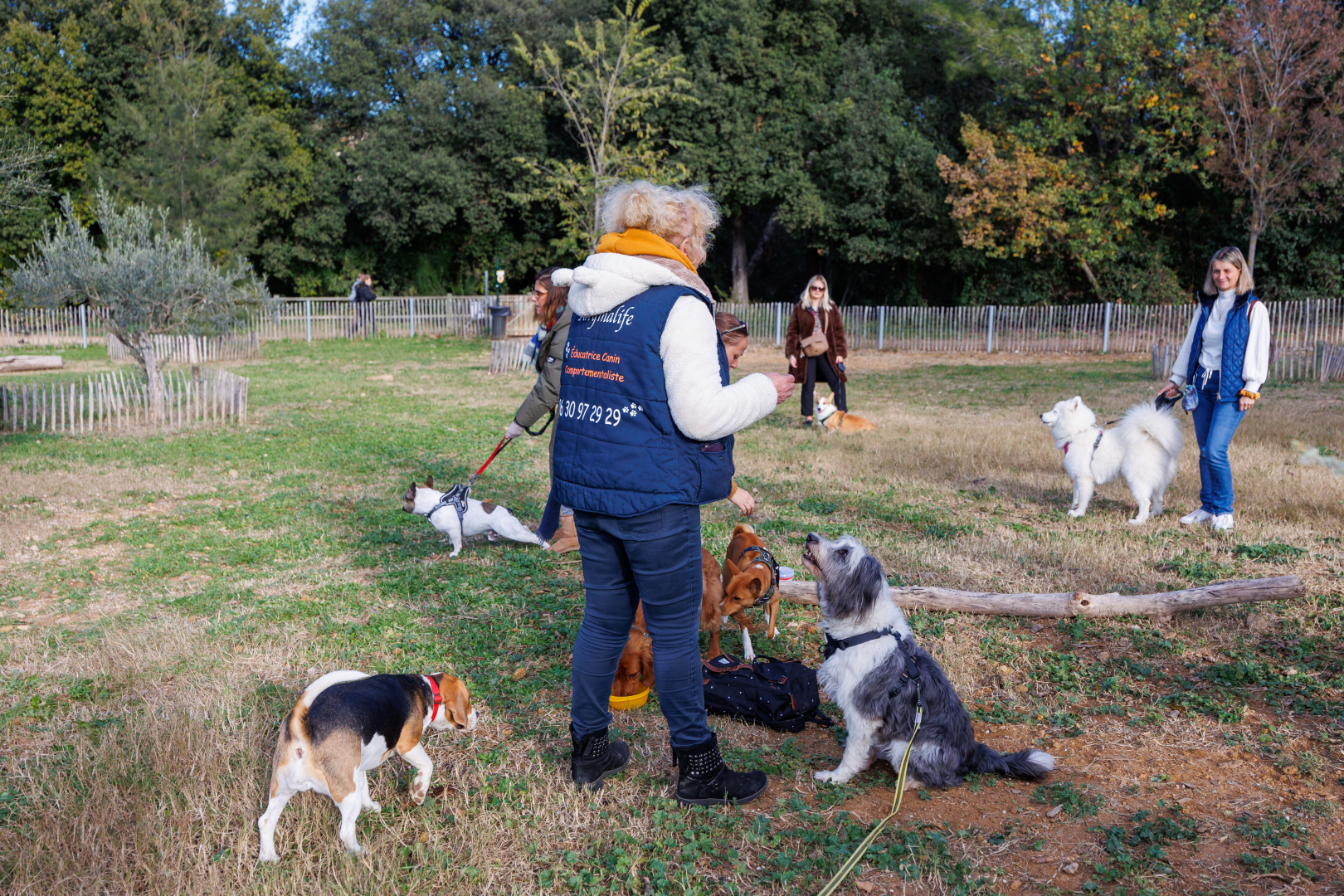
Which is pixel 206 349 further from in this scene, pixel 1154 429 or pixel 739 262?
pixel 1154 429

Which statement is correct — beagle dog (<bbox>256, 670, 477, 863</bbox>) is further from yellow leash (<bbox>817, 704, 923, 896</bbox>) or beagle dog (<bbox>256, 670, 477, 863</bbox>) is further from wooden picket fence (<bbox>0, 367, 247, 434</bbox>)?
wooden picket fence (<bbox>0, 367, 247, 434</bbox>)

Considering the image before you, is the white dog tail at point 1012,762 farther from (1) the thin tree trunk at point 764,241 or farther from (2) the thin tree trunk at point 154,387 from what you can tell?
(1) the thin tree trunk at point 764,241

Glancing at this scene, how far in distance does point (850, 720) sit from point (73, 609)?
15.6 feet

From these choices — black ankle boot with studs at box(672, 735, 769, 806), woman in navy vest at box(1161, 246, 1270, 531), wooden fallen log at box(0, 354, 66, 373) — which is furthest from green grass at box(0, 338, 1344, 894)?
wooden fallen log at box(0, 354, 66, 373)

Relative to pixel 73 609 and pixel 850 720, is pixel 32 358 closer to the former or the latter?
pixel 73 609

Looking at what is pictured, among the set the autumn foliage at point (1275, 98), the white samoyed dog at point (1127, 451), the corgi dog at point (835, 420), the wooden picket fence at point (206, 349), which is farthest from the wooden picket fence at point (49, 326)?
the autumn foliage at point (1275, 98)

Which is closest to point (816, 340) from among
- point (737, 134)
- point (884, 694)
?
point (884, 694)

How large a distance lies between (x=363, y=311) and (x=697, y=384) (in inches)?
1136

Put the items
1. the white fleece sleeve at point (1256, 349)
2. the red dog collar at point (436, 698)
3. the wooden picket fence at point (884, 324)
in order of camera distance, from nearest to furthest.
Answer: the red dog collar at point (436, 698) < the white fleece sleeve at point (1256, 349) < the wooden picket fence at point (884, 324)

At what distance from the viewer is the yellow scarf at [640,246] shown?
9.96 feet

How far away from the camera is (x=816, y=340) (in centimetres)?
1143

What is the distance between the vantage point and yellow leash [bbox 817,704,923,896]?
2871 millimetres

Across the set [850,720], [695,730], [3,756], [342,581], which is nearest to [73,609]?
[342,581]

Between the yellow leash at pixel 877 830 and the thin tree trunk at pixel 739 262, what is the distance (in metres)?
30.7
